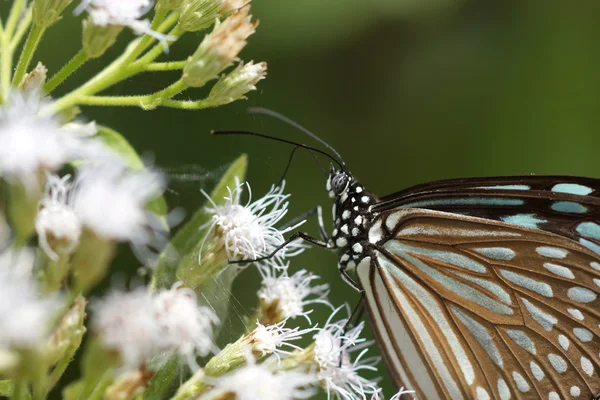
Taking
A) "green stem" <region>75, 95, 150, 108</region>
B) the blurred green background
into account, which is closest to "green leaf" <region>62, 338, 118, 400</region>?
"green stem" <region>75, 95, 150, 108</region>

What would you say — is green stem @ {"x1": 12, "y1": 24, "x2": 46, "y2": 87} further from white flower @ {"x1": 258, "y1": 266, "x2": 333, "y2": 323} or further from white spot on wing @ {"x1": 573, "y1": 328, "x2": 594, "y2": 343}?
white spot on wing @ {"x1": 573, "y1": 328, "x2": 594, "y2": 343}

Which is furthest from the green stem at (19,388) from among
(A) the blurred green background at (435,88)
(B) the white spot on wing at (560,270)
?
(A) the blurred green background at (435,88)

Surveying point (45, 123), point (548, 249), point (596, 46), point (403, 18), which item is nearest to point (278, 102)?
point (403, 18)

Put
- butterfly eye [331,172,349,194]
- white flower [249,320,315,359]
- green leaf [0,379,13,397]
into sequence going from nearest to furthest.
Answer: green leaf [0,379,13,397] → white flower [249,320,315,359] → butterfly eye [331,172,349,194]

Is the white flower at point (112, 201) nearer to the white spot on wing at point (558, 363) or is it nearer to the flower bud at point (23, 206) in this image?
the flower bud at point (23, 206)

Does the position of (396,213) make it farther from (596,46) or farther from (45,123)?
(596,46)

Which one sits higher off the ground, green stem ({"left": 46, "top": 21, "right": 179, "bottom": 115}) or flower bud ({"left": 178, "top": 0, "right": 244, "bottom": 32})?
flower bud ({"left": 178, "top": 0, "right": 244, "bottom": 32})
